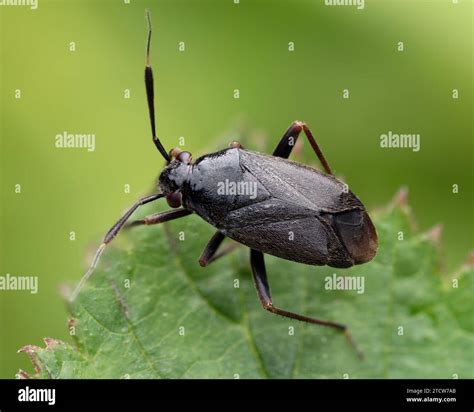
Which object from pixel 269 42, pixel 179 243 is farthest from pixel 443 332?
pixel 269 42

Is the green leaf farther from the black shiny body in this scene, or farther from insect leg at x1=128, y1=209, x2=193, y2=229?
the black shiny body

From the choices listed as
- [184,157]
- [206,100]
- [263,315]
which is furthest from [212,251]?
[206,100]

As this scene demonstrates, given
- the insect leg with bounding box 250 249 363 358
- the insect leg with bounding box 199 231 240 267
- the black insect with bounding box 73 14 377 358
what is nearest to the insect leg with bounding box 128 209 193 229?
the black insect with bounding box 73 14 377 358

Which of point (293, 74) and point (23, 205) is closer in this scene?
point (23, 205)

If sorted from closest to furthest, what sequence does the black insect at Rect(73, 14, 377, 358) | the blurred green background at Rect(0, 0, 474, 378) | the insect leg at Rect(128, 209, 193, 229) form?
1. the black insect at Rect(73, 14, 377, 358)
2. the insect leg at Rect(128, 209, 193, 229)
3. the blurred green background at Rect(0, 0, 474, 378)

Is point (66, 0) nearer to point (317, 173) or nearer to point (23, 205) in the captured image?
point (23, 205)

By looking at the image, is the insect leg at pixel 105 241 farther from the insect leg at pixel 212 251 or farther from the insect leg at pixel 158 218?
the insect leg at pixel 212 251

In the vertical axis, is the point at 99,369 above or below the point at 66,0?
below
